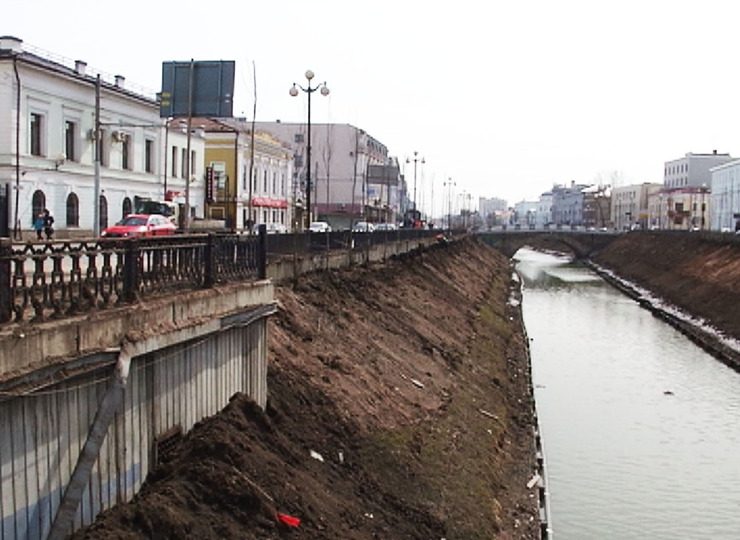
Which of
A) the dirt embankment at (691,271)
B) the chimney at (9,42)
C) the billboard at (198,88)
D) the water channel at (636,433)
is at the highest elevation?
the chimney at (9,42)

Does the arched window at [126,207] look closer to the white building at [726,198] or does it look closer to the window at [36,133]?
the window at [36,133]

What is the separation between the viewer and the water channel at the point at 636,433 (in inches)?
742

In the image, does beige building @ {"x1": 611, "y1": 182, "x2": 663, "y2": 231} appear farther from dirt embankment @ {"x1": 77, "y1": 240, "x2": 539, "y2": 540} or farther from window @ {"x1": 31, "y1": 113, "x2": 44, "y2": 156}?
dirt embankment @ {"x1": 77, "y1": 240, "x2": 539, "y2": 540}

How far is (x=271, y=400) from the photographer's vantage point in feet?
47.3

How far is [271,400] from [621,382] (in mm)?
23551

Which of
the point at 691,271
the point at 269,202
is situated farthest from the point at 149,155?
the point at 691,271

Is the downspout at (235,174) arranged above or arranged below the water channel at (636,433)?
above

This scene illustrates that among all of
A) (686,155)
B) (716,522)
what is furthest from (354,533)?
(686,155)

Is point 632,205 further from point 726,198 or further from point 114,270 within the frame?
point 114,270

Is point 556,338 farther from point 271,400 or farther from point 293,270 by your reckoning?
point 271,400

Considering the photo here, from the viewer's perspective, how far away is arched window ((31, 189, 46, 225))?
38562 mm

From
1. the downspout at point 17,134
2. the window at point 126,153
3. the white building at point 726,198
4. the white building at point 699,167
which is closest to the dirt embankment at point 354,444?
the downspout at point 17,134

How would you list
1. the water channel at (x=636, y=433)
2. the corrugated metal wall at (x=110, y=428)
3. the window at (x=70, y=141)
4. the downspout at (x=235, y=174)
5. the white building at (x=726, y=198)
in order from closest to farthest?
the corrugated metal wall at (x=110, y=428) → the water channel at (x=636, y=433) → the window at (x=70, y=141) → the downspout at (x=235, y=174) → the white building at (x=726, y=198)

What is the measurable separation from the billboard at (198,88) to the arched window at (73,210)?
46.5ft
